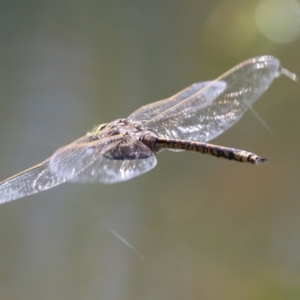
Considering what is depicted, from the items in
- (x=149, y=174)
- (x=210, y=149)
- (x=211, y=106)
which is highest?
(x=149, y=174)

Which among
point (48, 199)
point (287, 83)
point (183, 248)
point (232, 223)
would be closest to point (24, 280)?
point (48, 199)

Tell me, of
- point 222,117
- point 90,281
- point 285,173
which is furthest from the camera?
point 90,281

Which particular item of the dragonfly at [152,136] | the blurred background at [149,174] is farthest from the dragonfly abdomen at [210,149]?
the blurred background at [149,174]

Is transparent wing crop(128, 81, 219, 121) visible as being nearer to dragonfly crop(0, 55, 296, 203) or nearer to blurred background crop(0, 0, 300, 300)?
dragonfly crop(0, 55, 296, 203)

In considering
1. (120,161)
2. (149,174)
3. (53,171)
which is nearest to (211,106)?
(120,161)

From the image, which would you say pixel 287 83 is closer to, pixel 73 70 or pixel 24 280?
pixel 73 70

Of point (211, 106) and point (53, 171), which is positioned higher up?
point (211, 106)

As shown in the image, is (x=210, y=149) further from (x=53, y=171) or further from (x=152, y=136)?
(x=53, y=171)

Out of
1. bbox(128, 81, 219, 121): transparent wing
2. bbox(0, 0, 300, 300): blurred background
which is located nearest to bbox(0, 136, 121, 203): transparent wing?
bbox(128, 81, 219, 121): transparent wing
